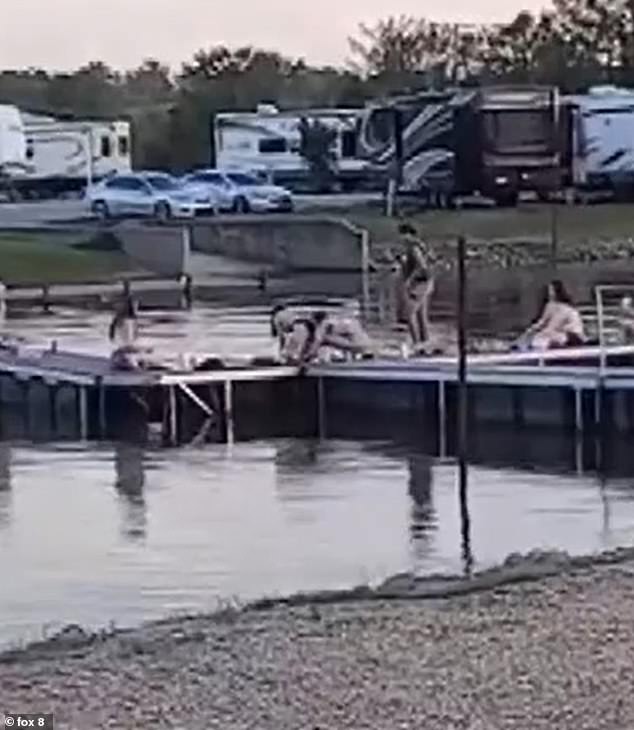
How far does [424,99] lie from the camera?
68750 mm

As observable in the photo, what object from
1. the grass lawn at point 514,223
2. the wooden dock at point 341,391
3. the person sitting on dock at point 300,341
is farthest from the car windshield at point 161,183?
the wooden dock at point 341,391

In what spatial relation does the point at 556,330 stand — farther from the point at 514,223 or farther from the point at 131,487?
the point at 514,223

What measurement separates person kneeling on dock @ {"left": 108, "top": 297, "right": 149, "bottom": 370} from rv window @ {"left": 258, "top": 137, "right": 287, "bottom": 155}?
50030 mm

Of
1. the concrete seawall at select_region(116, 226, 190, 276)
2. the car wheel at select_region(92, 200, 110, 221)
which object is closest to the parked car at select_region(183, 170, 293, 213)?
the car wheel at select_region(92, 200, 110, 221)

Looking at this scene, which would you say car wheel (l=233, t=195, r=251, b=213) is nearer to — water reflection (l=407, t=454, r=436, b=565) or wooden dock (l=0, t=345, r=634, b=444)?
wooden dock (l=0, t=345, r=634, b=444)

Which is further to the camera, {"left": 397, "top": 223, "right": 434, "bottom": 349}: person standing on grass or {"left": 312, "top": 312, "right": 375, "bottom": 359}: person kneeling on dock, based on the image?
{"left": 397, "top": 223, "right": 434, "bottom": 349}: person standing on grass

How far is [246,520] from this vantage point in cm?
2123

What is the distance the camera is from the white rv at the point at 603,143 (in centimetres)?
6981

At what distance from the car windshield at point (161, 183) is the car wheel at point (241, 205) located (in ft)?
5.87

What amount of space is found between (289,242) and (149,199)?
10.1 metres

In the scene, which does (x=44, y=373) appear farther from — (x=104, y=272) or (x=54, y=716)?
(x=104, y=272)

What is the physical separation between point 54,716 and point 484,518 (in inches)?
Answer: 427

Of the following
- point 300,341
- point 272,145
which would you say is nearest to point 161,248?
point 272,145

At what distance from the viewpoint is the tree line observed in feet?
304
